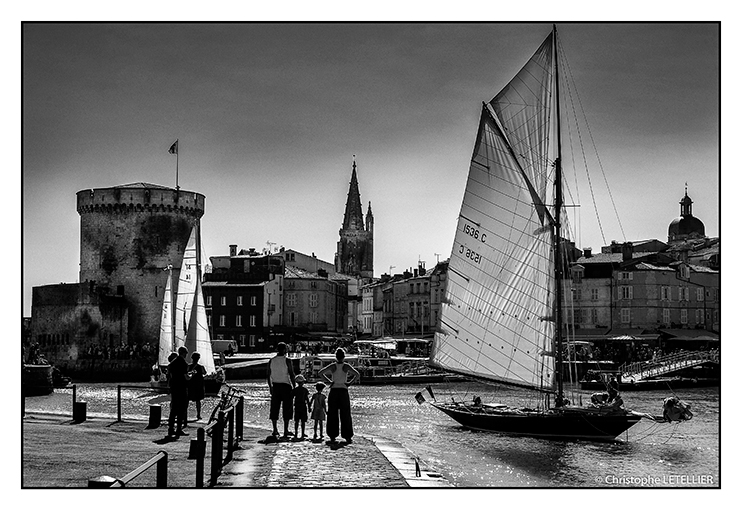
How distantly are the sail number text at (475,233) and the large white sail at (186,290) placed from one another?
19563mm

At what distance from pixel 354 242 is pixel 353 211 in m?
3.78

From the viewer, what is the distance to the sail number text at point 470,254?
20.7 meters

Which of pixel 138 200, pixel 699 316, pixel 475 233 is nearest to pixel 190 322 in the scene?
pixel 475 233

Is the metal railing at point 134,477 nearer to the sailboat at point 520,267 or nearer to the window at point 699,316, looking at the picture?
the sailboat at point 520,267

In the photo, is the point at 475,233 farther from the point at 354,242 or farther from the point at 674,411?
the point at 354,242

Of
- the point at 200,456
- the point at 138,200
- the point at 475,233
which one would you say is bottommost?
the point at 200,456

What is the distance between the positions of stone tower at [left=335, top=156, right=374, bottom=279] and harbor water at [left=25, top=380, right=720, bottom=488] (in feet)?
304

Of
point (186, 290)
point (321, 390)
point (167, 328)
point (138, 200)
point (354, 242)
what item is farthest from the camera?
point (354, 242)

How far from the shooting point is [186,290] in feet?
128

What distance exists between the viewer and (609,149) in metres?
15.3

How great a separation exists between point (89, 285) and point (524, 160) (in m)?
42.4

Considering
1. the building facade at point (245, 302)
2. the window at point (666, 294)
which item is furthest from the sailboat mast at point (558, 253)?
the building facade at point (245, 302)

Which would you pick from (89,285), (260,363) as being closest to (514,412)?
(260,363)

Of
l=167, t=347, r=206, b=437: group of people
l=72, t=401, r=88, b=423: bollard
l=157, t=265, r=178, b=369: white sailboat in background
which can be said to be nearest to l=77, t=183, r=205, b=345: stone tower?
l=157, t=265, r=178, b=369: white sailboat in background
